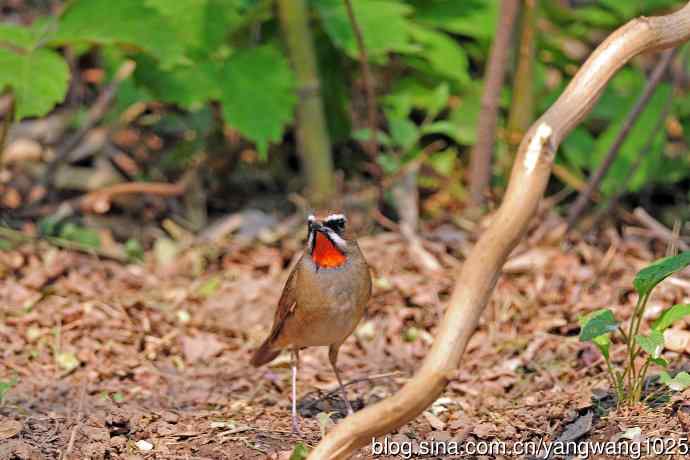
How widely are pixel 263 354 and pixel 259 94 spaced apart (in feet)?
5.78

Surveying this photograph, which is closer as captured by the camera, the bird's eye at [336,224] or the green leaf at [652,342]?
the green leaf at [652,342]

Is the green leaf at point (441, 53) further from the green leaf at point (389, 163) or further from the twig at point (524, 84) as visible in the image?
the green leaf at point (389, 163)

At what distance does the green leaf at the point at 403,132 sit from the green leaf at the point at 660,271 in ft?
9.61

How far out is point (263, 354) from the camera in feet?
15.7

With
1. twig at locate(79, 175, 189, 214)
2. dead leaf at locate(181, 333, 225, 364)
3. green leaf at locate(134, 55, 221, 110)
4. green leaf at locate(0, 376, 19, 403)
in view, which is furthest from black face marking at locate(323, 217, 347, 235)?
twig at locate(79, 175, 189, 214)

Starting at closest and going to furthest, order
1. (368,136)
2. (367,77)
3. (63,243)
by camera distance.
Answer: (367,77), (368,136), (63,243)

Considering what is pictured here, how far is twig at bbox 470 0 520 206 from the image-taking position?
18.7 feet

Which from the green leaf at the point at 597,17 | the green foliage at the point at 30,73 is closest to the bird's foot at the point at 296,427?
the green foliage at the point at 30,73

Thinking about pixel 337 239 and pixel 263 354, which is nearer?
pixel 337 239

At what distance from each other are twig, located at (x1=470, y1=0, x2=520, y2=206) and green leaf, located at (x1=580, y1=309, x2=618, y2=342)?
8.22ft

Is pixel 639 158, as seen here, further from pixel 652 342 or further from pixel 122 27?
pixel 122 27

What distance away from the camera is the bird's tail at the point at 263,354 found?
15.5 feet

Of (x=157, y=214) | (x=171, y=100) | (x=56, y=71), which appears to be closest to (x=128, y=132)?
(x=157, y=214)

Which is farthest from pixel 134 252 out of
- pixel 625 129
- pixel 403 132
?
pixel 625 129
